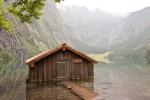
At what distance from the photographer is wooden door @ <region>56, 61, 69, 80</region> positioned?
124 feet

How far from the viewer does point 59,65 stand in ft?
124

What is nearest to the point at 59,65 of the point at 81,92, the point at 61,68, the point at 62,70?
the point at 61,68

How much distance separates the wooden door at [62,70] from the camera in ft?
124

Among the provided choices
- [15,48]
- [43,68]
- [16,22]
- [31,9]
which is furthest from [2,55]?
[31,9]

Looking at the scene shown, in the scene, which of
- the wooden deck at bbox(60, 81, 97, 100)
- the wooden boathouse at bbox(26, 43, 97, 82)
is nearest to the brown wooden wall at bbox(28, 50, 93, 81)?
the wooden boathouse at bbox(26, 43, 97, 82)

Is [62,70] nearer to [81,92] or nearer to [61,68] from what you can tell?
[61,68]

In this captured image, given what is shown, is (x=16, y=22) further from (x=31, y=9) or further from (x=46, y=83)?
(x=31, y=9)

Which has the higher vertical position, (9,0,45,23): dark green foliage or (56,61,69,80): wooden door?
(9,0,45,23): dark green foliage

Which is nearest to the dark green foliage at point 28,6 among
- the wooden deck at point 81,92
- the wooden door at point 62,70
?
the wooden deck at point 81,92

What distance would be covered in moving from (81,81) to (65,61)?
122 inches

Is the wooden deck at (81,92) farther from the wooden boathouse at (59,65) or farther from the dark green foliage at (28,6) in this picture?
the dark green foliage at (28,6)

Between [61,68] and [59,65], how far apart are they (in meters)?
0.43

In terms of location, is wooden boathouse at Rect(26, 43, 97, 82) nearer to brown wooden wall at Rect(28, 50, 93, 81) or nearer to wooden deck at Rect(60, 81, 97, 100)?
brown wooden wall at Rect(28, 50, 93, 81)

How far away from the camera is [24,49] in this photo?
123 metres
